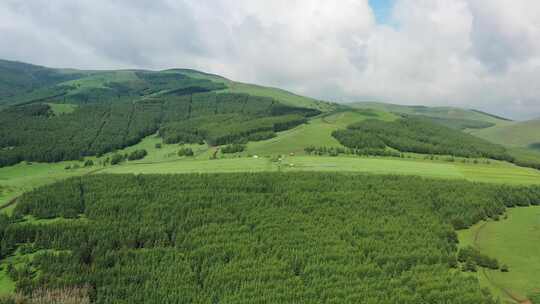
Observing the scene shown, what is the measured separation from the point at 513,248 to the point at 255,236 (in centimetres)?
6341

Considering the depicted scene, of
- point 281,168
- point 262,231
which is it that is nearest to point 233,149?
point 281,168

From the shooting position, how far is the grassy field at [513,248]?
70.6m

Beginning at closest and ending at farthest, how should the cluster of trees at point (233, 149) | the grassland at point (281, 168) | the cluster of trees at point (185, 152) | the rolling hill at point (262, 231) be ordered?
1. the rolling hill at point (262, 231)
2. the grassland at point (281, 168)
3. the cluster of trees at point (233, 149)
4. the cluster of trees at point (185, 152)

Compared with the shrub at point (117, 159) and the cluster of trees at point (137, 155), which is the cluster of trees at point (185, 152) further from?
the shrub at point (117, 159)

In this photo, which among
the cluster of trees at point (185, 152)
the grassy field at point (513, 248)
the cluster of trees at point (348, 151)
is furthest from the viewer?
the cluster of trees at point (185, 152)

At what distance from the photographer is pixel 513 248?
88.2 m

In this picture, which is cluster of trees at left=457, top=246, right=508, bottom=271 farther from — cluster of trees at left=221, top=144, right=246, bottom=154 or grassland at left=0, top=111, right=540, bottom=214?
cluster of trees at left=221, top=144, right=246, bottom=154

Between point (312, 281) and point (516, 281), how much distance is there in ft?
136

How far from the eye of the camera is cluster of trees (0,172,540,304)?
6775 centimetres

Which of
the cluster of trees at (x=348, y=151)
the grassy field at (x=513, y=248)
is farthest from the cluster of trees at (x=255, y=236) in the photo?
the cluster of trees at (x=348, y=151)

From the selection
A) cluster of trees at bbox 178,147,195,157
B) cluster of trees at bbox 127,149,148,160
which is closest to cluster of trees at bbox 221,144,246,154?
cluster of trees at bbox 178,147,195,157

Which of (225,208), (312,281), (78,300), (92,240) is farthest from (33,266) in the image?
(312,281)

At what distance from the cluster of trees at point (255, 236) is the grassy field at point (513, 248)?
4631mm

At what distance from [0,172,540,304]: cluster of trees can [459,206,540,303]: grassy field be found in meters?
4.63
